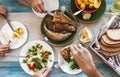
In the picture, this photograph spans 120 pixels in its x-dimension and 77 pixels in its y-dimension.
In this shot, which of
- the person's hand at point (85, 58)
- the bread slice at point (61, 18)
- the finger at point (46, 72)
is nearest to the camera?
the person's hand at point (85, 58)

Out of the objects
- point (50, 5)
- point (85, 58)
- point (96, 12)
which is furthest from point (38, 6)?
point (85, 58)

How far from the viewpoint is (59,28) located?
1418mm

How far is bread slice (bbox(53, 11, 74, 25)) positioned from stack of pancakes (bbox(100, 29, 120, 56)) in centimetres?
18

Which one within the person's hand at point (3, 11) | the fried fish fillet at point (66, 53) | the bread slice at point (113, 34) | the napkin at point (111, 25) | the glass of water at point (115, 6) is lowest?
the fried fish fillet at point (66, 53)

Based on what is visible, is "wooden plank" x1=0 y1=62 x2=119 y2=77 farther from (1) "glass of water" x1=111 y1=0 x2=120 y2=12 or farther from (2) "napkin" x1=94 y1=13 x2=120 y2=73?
(1) "glass of water" x1=111 y1=0 x2=120 y2=12

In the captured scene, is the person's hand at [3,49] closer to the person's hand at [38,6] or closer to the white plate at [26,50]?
the white plate at [26,50]

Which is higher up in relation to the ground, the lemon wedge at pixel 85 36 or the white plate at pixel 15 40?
the white plate at pixel 15 40

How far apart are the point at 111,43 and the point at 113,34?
0.05 metres

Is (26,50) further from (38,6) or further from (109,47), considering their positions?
(109,47)

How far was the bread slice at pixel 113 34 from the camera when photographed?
1375 mm

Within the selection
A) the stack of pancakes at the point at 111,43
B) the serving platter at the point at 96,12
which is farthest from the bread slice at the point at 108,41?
the serving platter at the point at 96,12

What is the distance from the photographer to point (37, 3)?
142 centimetres

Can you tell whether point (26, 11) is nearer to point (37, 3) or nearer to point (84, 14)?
point (37, 3)

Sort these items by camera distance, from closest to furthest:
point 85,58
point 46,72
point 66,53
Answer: point 85,58 → point 46,72 → point 66,53
